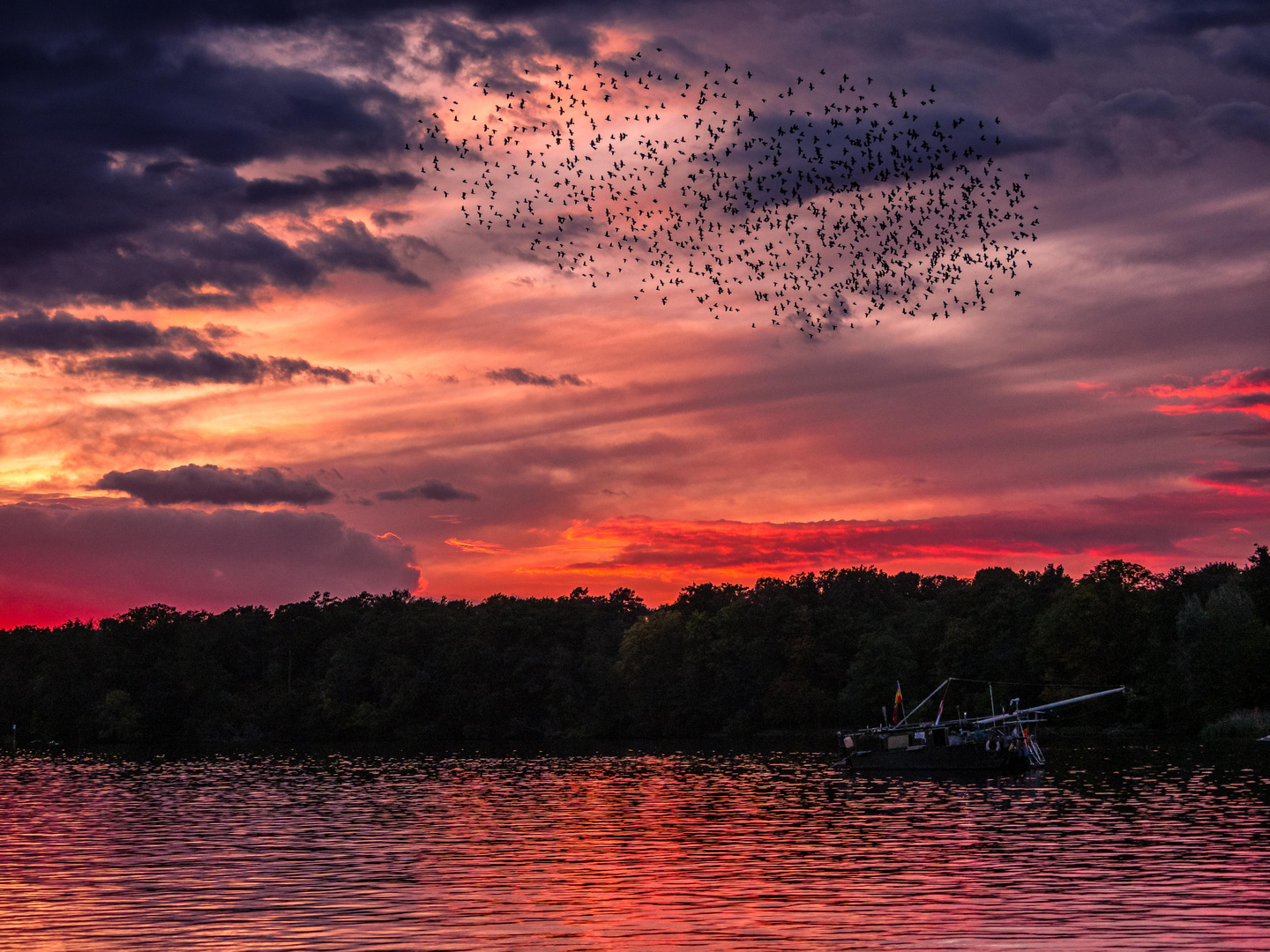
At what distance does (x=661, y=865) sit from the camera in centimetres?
5416

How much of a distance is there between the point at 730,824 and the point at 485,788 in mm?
37218

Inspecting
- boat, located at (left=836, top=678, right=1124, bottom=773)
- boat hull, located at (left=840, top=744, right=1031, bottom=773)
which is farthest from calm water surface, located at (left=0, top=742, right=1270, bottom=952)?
boat, located at (left=836, top=678, right=1124, bottom=773)

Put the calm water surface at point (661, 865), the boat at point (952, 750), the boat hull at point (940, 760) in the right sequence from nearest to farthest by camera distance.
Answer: the calm water surface at point (661, 865) → the boat hull at point (940, 760) → the boat at point (952, 750)

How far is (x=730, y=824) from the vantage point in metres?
71.0

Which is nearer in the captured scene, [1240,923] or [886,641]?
[1240,923]

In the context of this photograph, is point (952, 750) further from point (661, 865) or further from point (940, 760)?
point (661, 865)

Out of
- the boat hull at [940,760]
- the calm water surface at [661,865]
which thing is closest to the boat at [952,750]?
the boat hull at [940,760]

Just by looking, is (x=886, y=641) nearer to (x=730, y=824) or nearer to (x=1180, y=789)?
(x=1180, y=789)

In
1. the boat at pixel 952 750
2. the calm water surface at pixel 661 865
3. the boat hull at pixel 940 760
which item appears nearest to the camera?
the calm water surface at pixel 661 865

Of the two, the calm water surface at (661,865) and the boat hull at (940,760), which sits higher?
the calm water surface at (661,865)

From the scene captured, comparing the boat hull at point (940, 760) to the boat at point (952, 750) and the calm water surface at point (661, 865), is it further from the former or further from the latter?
the calm water surface at point (661, 865)

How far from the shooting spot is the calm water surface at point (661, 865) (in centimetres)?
3809

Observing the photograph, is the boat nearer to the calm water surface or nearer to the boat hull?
the boat hull

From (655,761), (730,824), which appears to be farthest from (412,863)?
(655,761)
